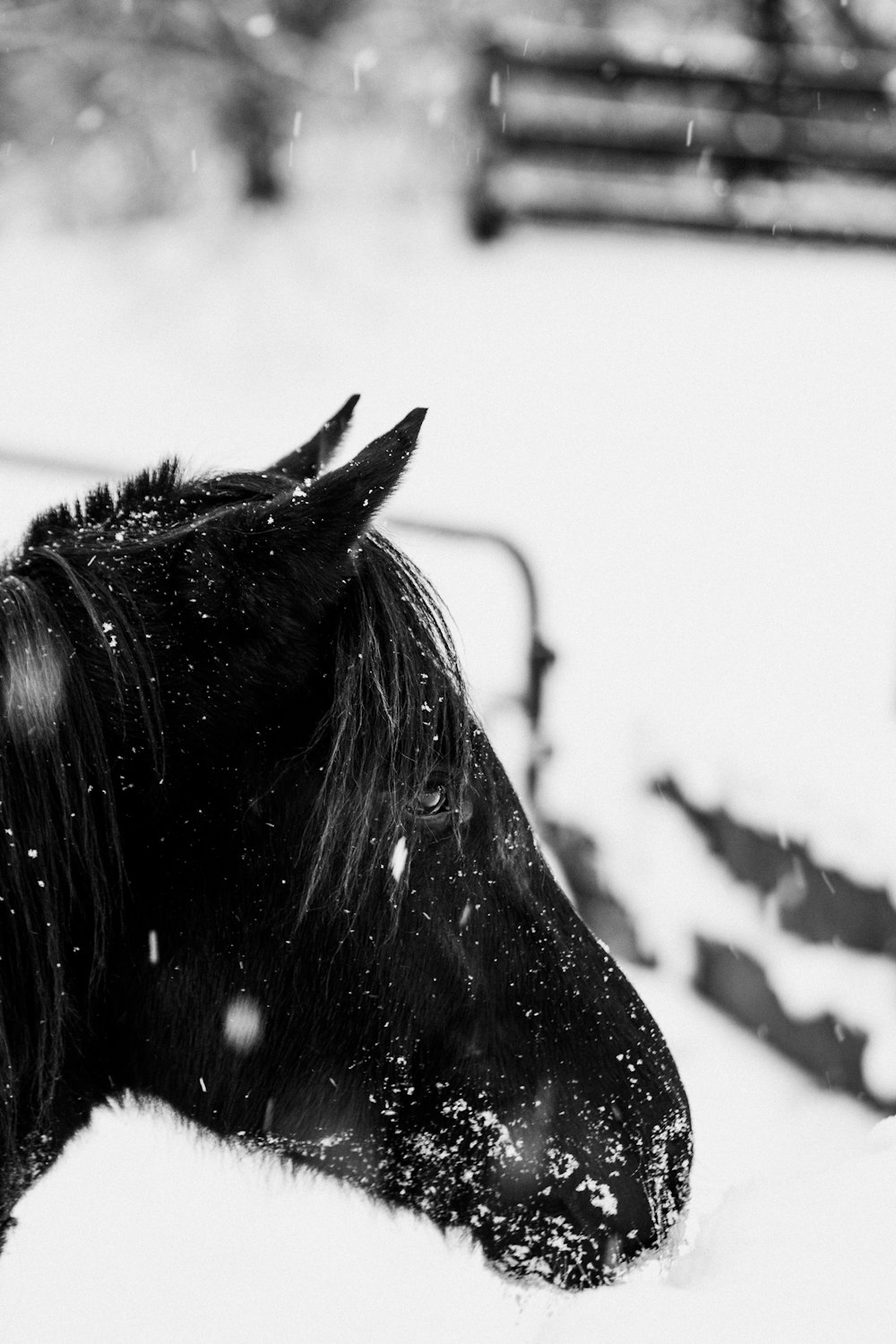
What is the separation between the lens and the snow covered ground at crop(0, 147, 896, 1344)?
2.16 metres

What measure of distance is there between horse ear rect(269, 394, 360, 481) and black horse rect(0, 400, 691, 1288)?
1.14 ft

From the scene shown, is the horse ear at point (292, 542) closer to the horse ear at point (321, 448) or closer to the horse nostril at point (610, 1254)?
the horse ear at point (321, 448)

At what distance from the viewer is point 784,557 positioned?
25.5 feet

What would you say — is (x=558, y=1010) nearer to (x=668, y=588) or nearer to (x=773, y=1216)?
(x=773, y=1216)

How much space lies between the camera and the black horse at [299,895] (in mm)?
1284

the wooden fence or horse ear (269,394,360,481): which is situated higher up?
the wooden fence

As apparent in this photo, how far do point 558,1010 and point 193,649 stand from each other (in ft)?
2.24

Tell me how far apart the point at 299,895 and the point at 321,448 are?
2.74 ft

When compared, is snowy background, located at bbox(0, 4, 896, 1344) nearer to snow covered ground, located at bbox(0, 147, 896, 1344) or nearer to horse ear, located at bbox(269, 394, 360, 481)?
snow covered ground, located at bbox(0, 147, 896, 1344)

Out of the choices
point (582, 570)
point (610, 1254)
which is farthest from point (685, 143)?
point (610, 1254)

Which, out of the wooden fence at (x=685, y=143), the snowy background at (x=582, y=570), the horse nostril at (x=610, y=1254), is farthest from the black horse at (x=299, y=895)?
the wooden fence at (x=685, y=143)

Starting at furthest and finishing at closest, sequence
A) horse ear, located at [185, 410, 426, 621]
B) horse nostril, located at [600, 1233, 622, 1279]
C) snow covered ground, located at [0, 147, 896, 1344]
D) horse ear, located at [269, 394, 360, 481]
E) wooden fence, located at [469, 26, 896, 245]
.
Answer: wooden fence, located at [469, 26, 896, 245], snow covered ground, located at [0, 147, 896, 1344], horse ear, located at [269, 394, 360, 481], horse nostril, located at [600, 1233, 622, 1279], horse ear, located at [185, 410, 426, 621]

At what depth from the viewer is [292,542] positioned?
1.24 metres

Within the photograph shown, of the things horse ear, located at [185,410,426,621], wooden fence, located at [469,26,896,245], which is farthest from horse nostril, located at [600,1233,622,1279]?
wooden fence, located at [469,26,896,245]
